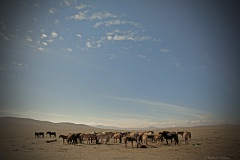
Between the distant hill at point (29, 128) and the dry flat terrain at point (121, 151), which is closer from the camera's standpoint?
the dry flat terrain at point (121, 151)

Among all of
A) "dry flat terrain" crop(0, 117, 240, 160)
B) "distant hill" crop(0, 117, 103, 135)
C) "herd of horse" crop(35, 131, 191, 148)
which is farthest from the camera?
"distant hill" crop(0, 117, 103, 135)

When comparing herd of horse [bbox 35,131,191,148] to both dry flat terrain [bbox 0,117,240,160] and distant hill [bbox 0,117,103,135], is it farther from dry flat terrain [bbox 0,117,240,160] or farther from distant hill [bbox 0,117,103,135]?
distant hill [bbox 0,117,103,135]

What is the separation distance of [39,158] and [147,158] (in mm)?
9614

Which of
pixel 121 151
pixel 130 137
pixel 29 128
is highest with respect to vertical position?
pixel 130 137

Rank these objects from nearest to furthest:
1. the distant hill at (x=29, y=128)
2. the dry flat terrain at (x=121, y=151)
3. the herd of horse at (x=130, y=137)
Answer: the dry flat terrain at (x=121, y=151)
the herd of horse at (x=130, y=137)
the distant hill at (x=29, y=128)

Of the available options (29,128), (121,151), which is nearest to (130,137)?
(121,151)

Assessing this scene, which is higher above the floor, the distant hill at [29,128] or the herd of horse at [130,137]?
the herd of horse at [130,137]

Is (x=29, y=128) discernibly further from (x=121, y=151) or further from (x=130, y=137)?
(x=121, y=151)

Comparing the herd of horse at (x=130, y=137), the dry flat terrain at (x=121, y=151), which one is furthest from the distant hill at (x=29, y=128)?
the dry flat terrain at (x=121, y=151)

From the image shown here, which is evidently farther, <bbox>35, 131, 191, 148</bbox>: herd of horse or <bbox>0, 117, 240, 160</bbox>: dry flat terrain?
<bbox>35, 131, 191, 148</bbox>: herd of horse

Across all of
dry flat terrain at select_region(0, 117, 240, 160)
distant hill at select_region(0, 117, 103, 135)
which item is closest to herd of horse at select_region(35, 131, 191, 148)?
dry flat terrain at select_region(0, 117, 240, 160)

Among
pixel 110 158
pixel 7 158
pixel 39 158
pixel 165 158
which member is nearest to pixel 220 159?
pixel 165 158

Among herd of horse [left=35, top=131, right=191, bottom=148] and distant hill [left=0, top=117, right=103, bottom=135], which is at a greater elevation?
herd of horse [left=35, top=131, right=191, bottom=148]

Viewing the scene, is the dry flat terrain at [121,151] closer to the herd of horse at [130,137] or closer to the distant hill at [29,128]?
the herd of horse at [130,137]
